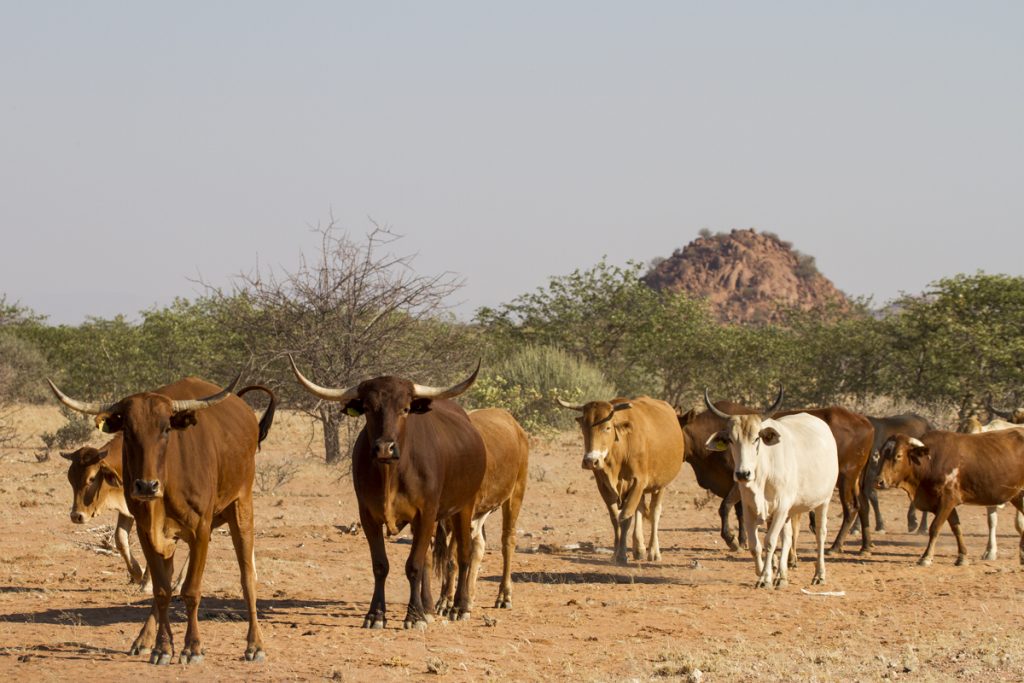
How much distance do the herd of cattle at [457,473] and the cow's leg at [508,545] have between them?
2 centimetres

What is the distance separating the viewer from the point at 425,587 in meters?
10.6

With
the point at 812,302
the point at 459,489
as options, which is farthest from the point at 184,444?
the point at 812,302

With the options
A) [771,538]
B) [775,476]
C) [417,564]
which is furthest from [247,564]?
[775,476]

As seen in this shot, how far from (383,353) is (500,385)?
7306mm

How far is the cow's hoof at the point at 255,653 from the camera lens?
8852 millimetres

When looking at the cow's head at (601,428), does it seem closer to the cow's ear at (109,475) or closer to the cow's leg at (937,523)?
the cow's leg at (937,523)

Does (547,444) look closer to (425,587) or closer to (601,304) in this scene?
(601,304)

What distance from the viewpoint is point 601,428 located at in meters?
15.4

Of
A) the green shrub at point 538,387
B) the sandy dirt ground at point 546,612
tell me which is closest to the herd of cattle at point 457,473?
the sandy dirt ground at point 546,612

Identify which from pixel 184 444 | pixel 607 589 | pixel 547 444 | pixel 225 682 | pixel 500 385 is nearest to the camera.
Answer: pixel 225 682

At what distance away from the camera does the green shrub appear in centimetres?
2852

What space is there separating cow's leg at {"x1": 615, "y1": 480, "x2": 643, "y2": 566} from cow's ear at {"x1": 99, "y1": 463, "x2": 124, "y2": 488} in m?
5.87

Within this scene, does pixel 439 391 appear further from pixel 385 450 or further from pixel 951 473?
pixel 951 473

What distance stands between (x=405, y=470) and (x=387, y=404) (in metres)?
0.55
